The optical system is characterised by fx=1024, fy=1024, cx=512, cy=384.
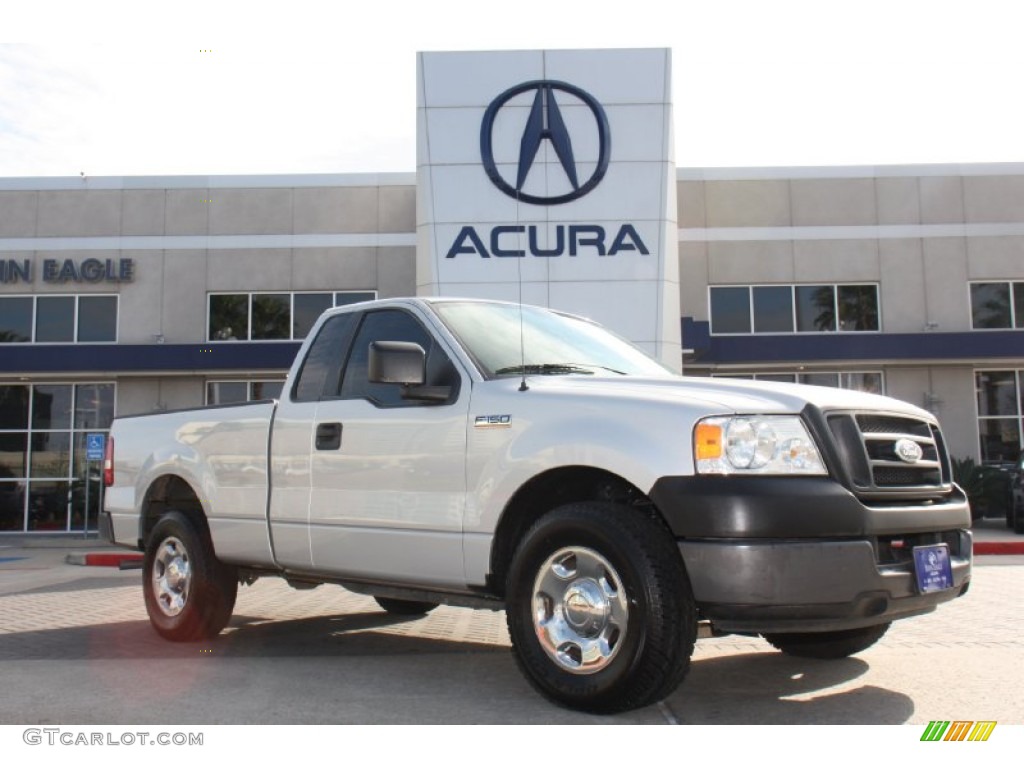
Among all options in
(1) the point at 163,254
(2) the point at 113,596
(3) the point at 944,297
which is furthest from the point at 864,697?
(1) the point at 163,254

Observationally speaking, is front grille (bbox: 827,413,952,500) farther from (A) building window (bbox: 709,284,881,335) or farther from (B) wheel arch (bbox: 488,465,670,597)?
(A) building window (bbox: 709,284,881,335)

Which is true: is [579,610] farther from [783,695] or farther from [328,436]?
[328,436]

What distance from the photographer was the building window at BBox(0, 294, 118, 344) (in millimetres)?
23375

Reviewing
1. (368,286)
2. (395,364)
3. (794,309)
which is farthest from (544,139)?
(395,364)

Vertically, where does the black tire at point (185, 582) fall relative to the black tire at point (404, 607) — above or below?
above

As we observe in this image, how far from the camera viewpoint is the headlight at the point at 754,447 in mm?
4105

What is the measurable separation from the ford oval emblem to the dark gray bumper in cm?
58

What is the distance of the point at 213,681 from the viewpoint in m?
5.31

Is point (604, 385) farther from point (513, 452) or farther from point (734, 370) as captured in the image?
point (734, 370)

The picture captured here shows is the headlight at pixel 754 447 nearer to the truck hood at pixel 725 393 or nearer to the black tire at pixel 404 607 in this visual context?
the truck hood at pixel 725 393

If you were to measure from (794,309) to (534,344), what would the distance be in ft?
60.4

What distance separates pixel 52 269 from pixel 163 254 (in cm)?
257

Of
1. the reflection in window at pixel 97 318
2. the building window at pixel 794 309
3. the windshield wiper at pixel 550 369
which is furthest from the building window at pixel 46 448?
the windshield wiper at pixel 550 369

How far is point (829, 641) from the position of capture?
553 cm
